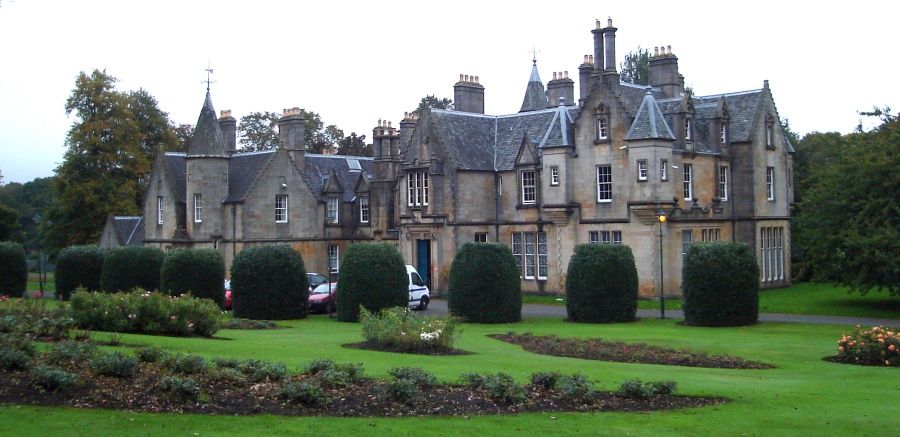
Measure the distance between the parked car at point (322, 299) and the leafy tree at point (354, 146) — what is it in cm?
4086

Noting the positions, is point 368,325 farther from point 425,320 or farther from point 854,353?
point 854,353

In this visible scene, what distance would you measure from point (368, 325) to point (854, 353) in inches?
469

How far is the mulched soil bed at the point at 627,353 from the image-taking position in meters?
23.0

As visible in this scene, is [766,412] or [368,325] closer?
[766,412]

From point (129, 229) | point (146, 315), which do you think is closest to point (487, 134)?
point (129, 229)

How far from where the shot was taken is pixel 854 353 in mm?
23469

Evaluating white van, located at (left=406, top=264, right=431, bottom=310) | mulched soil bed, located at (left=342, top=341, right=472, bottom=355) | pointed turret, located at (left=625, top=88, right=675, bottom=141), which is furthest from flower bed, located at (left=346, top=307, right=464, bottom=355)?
pointed turret, located at (left=625, top=88, right=675, bottom=141)

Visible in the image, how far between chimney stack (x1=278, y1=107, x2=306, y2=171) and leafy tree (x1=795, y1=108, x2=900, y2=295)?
28.9m

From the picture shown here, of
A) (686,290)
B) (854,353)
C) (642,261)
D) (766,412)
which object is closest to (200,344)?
(766,412)

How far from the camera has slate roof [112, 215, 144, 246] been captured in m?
63.4

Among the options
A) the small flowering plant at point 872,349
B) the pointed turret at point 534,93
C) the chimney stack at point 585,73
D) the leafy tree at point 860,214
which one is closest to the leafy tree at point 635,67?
the pointed turret at point 534,93

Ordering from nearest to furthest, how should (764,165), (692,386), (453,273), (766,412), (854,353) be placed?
1. (766,412)
2. (692,386)
3. (854,353)
4. (453,273)
5. (764,165)

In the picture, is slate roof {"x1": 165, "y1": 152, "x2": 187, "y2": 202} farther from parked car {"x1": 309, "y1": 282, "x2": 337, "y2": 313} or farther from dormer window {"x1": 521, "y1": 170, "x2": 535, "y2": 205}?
dormer window {"x1": 521, "y1": 170, "x2": 535, "y2": 205}

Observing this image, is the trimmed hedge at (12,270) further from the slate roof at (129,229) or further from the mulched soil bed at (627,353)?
the mulched soil bed at (627,353)
